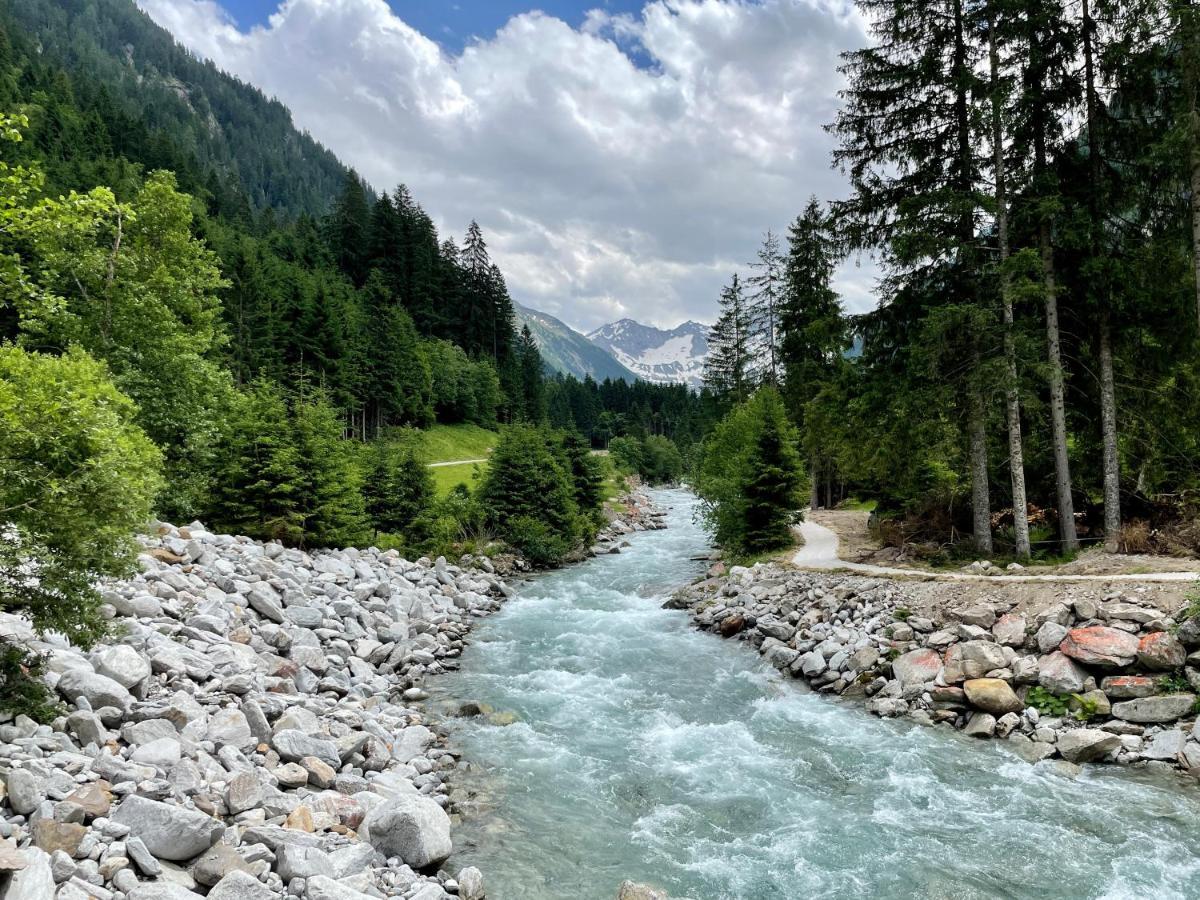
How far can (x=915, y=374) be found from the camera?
1739 centimetres

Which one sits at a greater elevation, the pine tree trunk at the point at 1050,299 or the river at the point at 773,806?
the pine tree trunk at the point at 1050,299

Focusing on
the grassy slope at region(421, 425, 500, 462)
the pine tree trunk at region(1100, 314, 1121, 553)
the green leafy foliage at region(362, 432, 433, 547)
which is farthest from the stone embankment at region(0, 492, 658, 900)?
the grassy slope at region(421, 425, 500, 462)

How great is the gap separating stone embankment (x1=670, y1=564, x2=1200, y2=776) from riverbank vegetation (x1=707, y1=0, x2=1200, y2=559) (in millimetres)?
4380

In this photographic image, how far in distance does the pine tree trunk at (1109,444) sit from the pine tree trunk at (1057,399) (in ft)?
2.54

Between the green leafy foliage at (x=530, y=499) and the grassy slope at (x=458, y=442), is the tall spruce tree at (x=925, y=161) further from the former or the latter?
A: the grassy slope at (x=458, y=442)

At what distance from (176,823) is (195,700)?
343 cm

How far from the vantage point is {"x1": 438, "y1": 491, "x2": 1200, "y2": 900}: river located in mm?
7316

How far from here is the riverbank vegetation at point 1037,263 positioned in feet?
49.2

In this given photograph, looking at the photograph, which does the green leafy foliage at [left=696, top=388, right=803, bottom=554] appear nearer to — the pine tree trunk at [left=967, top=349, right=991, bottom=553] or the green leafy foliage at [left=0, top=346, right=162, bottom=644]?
the pine tree trunk at [left=967, top=349, right=991, bottom=553]

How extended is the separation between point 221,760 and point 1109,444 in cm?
1966

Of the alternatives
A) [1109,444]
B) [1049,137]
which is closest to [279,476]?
[1109,444]

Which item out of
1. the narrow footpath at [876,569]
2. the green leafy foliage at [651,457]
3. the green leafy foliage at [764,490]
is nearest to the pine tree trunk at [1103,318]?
the narrow footpath at [876,569]

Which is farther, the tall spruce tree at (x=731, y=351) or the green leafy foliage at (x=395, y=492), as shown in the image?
the tall spruce tree at (x=731, y=351)

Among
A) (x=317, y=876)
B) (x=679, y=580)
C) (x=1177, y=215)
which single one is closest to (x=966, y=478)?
(x=1177, y=215)
